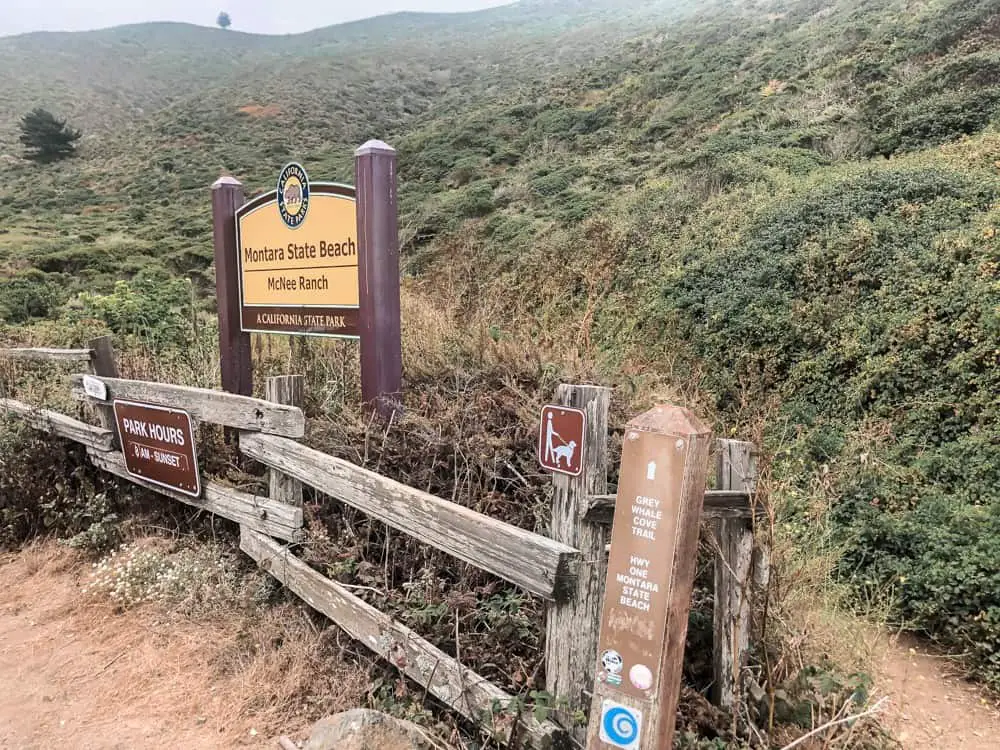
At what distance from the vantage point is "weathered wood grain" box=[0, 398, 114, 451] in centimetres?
490

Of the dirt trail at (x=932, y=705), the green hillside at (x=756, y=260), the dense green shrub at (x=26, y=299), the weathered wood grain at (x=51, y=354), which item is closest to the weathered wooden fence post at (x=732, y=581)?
the dirt trail at (x=932, y=705)

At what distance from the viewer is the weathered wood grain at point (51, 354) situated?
16.7 ft

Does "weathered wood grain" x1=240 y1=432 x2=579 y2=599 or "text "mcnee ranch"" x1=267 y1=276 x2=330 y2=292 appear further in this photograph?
"text "mcnee ranch"" x1=267 y1=276 x2=330 y2=292

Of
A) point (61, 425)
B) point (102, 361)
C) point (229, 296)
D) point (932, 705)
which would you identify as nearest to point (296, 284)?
point (229, 296)

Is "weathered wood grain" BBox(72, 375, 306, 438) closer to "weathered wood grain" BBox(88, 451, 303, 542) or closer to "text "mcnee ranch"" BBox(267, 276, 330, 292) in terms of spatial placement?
"weathered wood grain" BBox(88, 451, 303, 542)

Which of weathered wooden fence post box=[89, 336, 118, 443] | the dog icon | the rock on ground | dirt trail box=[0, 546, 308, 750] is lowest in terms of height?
dirt trail box=[0, 546, 308, 750]

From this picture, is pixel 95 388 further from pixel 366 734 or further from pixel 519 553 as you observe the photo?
pixel 519 553

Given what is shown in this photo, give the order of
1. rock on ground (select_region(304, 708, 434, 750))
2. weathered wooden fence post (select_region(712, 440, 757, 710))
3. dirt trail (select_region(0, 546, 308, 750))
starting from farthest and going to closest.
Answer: dirt trail (select_region(0, 546, 308, 750)) → weathered wooden fence post (select_region(712, 440, 757, 710)) → rock on ground (select_region(304, 708, 434, 750))

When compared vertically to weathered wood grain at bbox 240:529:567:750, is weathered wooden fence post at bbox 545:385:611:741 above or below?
above

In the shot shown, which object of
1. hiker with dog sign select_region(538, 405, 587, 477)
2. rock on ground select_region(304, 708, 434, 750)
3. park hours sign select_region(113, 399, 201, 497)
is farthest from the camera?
park hours sign select_region(113, 399, 201, 497)

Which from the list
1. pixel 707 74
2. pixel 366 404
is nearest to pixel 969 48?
pixel 707 74

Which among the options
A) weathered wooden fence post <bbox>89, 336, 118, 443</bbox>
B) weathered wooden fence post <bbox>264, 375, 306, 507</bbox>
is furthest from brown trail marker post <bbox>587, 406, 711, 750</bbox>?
weathered wooden fence post <bbox>89, 336, 118, 443</bbox>

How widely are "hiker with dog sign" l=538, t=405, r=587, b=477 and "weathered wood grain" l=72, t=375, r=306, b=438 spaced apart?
6.14 feet

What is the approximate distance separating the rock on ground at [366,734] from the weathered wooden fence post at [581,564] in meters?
0.58
